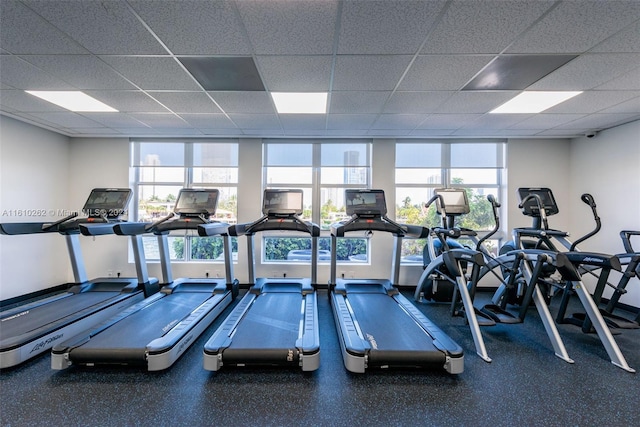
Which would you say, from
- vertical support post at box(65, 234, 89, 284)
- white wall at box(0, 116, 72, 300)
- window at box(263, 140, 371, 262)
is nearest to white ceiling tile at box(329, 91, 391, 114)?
window at box(263, 140, 371, 262)

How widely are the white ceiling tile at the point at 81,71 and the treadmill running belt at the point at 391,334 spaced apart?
367 cm

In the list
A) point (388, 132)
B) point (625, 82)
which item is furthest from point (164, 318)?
point (625, 82)

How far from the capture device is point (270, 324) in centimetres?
272

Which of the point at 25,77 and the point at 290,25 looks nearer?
the point at 290,25

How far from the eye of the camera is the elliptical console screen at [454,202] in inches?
143

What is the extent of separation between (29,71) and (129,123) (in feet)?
4.96

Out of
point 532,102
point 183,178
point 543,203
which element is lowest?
point 543,203

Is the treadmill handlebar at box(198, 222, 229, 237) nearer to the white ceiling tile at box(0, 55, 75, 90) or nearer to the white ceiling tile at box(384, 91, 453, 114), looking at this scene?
the white ceiling tile at box(0, 55, 75, 90)

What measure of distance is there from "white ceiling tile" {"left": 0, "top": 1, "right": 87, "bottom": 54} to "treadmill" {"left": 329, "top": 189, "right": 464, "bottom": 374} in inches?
127

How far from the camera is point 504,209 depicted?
4.72 metres

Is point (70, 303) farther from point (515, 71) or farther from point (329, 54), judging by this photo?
point (515, 71)

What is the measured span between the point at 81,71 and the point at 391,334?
406cm

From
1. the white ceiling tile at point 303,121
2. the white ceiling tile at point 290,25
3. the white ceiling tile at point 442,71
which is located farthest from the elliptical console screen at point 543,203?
the white ceiling tile at point 290,25

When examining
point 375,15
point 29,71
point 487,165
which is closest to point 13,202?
point 29,71
